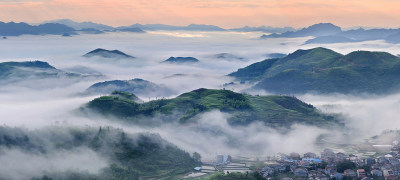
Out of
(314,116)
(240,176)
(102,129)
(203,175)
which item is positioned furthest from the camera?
(314,116)

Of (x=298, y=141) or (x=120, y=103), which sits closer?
(x=298, y=141)

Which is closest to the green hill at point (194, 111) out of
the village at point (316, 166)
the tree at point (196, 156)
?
the tree at point (196, 156)

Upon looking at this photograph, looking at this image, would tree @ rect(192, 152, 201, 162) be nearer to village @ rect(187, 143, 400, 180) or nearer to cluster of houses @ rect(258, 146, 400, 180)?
village @ rect(187, 143, 400, 180)

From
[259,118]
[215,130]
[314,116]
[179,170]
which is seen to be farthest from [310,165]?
[314,116]

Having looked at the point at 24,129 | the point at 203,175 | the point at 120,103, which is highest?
the point at 120,103

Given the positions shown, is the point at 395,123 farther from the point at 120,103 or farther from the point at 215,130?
the point at 120,103

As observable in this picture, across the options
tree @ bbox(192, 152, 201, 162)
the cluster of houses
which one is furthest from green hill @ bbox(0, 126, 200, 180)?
the cluster of houses

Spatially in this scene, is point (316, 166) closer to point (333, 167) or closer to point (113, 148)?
point (333, 167)

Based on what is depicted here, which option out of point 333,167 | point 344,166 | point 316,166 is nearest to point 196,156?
point 316,166
